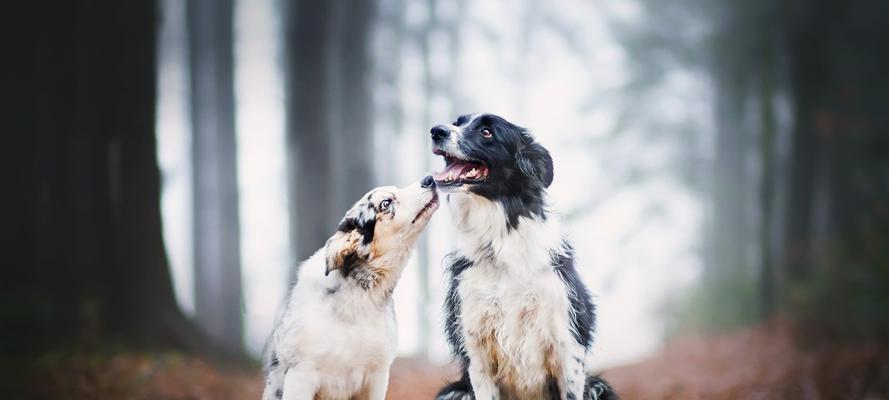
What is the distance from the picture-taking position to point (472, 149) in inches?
140

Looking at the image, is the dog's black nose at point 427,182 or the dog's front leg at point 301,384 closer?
the dog's front leg at point 301,384

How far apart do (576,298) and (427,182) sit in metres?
1.01

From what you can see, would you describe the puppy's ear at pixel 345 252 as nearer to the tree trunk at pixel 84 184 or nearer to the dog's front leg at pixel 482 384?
the dog's front leg at pixel 482 384

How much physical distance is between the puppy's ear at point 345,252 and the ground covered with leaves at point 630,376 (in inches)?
38.5

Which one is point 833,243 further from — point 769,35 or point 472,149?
point 472,149

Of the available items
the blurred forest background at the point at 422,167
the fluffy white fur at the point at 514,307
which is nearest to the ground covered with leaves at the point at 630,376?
the blurred forest background at the point at 422,167

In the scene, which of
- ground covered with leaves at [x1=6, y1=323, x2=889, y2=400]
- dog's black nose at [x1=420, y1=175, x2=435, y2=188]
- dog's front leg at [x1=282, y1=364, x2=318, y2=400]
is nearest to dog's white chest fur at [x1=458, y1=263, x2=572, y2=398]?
dog's black nose at [x1=420, y1=175, x2=435, y2=188]

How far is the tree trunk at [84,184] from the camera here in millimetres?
6852

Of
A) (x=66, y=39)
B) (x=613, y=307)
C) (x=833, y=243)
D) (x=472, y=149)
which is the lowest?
(x=613, y=307)

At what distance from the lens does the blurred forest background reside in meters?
7.03

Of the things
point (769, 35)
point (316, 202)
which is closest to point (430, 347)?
point (316, 202)

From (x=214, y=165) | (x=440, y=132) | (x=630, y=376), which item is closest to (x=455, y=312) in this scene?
(x=440, y=132)

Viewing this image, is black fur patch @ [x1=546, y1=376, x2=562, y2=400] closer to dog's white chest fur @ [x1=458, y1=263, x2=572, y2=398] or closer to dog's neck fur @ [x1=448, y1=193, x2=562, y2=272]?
dog's white chest fur @ [x1=458, y1=263, x2=572, y2=398]

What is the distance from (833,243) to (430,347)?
596 centimetres
